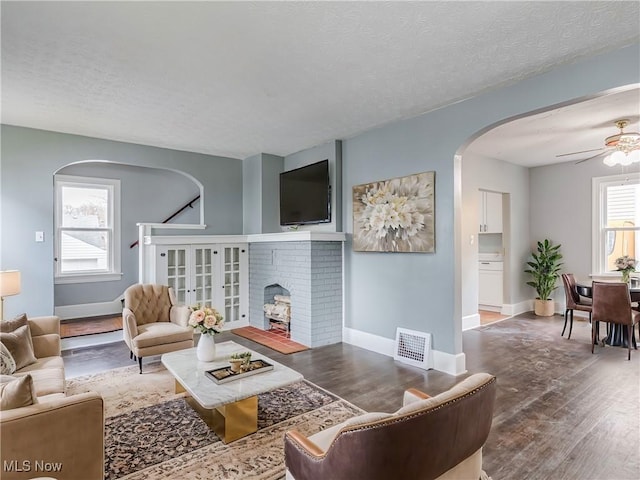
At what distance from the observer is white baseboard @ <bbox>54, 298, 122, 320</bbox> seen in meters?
5.96

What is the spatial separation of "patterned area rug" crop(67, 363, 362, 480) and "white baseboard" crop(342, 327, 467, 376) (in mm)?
1311

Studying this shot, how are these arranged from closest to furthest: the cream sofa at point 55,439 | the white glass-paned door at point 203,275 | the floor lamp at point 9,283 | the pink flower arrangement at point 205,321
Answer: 1. the cream sofa at point 55,439
2. the pink flower arrangement at point 205,321
3. the floor lamp at point 9,283
4. the white glass-paned door at point 203,275

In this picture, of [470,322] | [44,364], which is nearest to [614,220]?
[470,322]

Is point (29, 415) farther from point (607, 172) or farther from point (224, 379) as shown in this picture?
point (607, 172)

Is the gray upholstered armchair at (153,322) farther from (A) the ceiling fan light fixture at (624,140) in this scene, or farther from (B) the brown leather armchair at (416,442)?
(A) the ceiling fan light fixture at (624,140)

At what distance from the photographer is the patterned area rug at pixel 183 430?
2.13m

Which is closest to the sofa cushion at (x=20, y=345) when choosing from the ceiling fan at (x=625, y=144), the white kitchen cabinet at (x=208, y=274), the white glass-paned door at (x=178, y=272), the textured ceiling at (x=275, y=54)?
the textured ceiling at (x=275, y=54)

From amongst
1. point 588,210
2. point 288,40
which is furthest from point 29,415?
point 588,210

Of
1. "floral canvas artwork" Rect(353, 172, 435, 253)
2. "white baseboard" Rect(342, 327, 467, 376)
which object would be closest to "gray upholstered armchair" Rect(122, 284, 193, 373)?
"white baseboard" Rect(342, 327, 467, 376)

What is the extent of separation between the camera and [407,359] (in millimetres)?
3961

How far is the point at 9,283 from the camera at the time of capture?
339 cm

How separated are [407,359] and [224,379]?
2.23 meters

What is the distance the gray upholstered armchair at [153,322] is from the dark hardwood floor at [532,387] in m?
0.49

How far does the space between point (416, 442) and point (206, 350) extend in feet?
7.24
